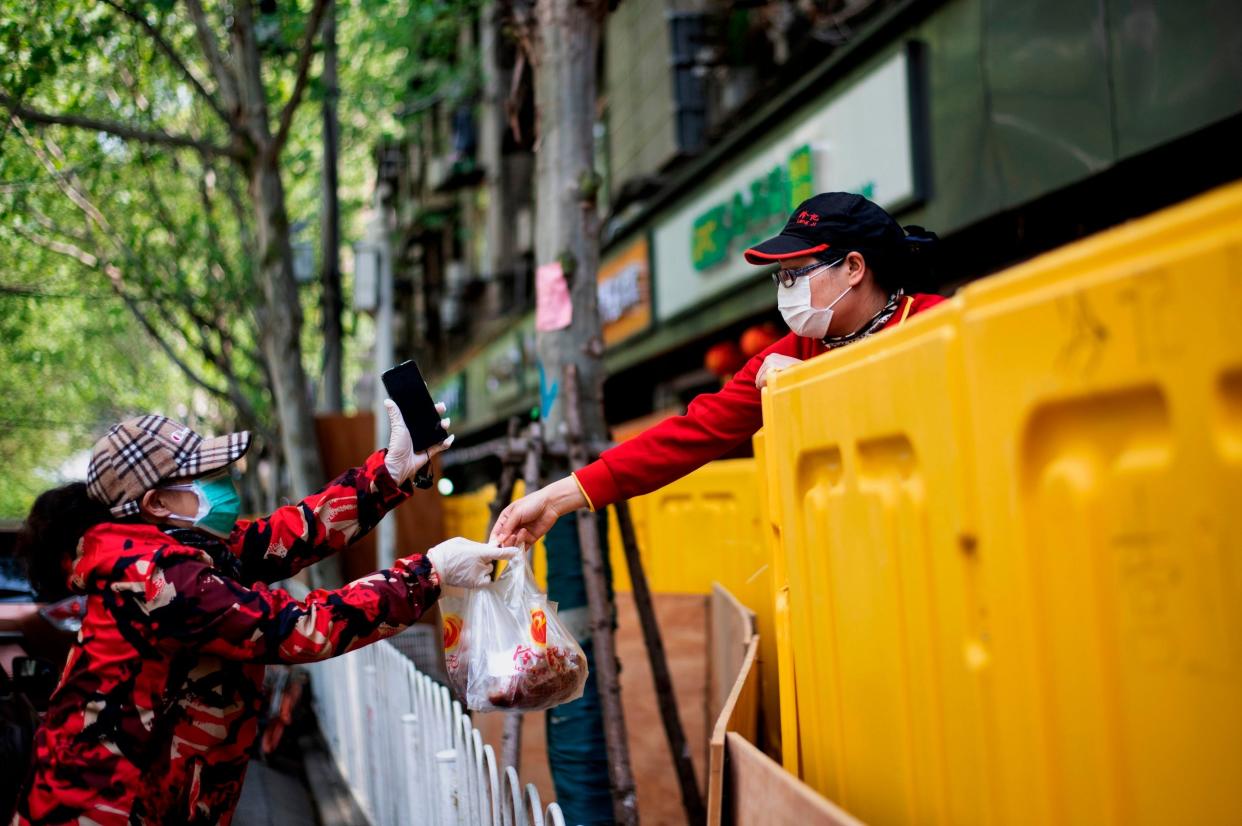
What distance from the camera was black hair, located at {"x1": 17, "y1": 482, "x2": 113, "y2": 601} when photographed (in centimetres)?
280

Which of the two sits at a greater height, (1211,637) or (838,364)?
(838,364)

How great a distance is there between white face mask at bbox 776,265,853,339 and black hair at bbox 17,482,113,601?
1784 millimetres

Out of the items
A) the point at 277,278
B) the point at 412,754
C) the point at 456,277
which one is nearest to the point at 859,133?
the point at 277,278

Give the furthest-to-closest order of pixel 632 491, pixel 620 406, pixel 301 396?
pixel 620 406, pixel 301 396, pixel 632 491

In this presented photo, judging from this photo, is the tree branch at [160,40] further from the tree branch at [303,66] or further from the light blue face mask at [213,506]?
the light blue face mask at [213,506]

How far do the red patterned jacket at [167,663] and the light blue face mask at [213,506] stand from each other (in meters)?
0.09

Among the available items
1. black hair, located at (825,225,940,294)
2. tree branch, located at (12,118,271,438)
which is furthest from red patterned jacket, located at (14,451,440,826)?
tree branch, located at (12,118,271,438)

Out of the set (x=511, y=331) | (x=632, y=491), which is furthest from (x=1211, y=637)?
(x=511, y=331)

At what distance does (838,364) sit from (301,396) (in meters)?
7.89

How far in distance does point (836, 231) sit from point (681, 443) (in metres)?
0.66

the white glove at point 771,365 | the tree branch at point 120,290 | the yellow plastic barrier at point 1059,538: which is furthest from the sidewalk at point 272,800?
the tree branch at point 120,290

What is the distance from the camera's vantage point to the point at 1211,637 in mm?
1261

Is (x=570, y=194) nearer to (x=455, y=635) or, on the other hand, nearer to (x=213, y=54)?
(x=455, y=635)

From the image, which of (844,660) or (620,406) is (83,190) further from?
(844,660)
